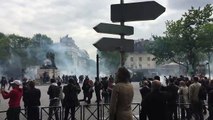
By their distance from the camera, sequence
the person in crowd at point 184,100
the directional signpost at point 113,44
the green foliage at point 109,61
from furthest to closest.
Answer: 1. the green foliage at point 109,61
2. the person in crowd at point 184,100
3. the directional signpost at point 113,44

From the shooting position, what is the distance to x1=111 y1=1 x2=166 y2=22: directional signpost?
9.71 metres

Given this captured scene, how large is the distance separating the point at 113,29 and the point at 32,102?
23.0 ft

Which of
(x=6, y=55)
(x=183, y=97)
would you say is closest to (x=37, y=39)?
(x=6, y=55)

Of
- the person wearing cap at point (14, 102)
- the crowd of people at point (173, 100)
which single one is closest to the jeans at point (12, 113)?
the person wearing cap at point (14, 102)

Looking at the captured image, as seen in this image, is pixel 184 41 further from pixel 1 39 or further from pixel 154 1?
pixel 1 39

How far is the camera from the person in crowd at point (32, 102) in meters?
15.4

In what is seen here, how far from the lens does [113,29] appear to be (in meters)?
9.66

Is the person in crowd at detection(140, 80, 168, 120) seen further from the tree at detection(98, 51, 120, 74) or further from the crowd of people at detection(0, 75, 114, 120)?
the tree at detection(98, 51, 120, 74)

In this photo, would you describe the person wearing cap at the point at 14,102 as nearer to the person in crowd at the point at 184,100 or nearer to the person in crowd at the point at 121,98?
the person in crowd at the point at 121,98

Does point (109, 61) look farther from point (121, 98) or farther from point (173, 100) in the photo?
point (121, 98)

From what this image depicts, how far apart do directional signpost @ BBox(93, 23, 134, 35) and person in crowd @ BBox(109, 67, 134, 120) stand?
1.44m

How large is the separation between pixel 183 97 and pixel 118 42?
32.4 feet

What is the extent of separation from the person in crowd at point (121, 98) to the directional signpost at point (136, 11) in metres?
1.91

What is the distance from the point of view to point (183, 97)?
743 inches
